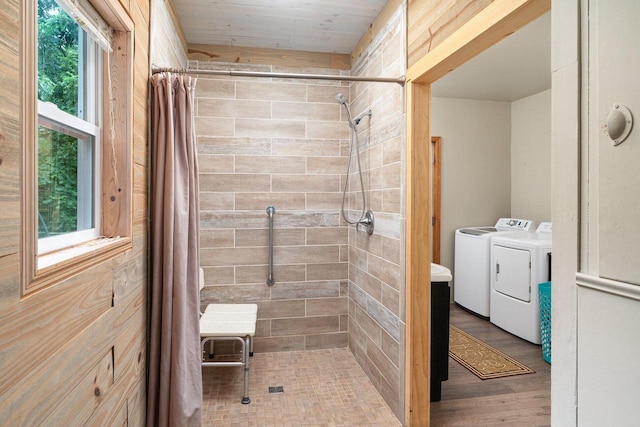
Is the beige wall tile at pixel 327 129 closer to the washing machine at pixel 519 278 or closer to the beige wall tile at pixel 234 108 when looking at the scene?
the beige wall tile at pixel 234 108

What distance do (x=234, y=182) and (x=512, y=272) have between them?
2.70 metres

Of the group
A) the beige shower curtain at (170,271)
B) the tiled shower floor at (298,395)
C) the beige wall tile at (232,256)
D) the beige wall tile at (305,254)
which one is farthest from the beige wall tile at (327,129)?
the tiled shower floor at (298,395)

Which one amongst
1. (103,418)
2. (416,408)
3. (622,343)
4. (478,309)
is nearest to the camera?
(622,343)

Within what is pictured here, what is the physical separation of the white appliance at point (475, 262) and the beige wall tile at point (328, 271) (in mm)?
1676

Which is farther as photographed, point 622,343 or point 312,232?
point 312,232

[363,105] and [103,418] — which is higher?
[363,105]

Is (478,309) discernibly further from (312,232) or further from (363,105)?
(363,105)

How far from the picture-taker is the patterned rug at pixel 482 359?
285 cm

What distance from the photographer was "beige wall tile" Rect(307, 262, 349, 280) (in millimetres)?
3268

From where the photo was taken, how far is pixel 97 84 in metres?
1.52

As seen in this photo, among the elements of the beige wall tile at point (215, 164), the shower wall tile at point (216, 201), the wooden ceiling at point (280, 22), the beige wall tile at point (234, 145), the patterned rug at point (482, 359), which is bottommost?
the patterned rug at point (482, 359)

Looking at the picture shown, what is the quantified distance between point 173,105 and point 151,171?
0.35m

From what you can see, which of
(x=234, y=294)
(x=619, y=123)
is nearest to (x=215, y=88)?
(x=234, y=294)

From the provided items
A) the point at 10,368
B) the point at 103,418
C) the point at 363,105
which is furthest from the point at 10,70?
the point at 363,105
